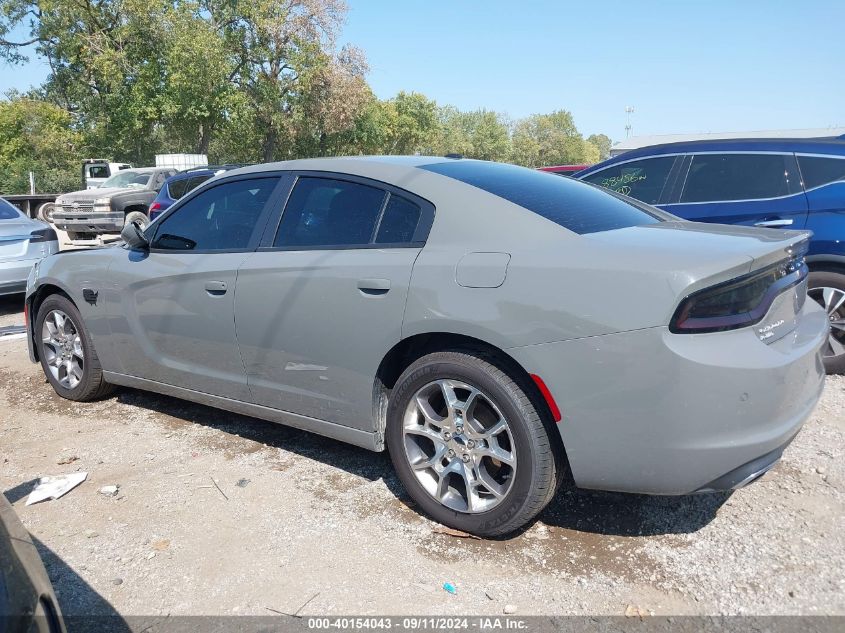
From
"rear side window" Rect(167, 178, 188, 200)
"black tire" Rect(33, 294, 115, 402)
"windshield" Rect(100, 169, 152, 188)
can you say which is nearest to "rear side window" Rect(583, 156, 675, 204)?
"black tire" Rect(33, 294, 115, 402)

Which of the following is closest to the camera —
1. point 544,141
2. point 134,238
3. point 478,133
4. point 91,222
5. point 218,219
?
point 218,219

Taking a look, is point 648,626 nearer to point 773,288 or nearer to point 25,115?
point 773,288

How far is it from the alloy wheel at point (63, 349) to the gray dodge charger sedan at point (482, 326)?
0.77 m

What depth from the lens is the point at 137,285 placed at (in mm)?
4215

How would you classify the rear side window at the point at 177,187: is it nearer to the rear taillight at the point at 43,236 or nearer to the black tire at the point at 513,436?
the rear taillight at the point at 43,236

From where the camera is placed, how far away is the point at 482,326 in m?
2.77

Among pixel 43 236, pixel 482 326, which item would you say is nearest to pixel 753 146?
pixel 482 326

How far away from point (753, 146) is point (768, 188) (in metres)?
0.42

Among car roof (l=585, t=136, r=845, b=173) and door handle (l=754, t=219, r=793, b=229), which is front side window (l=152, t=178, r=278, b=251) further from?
door handle (l=754, t=219, r=793, b=229)

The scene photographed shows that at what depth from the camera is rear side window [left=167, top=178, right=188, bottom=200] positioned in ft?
42.9

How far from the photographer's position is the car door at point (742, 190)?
16.7 feet

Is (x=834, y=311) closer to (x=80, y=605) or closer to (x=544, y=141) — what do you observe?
(x=80, y=605)

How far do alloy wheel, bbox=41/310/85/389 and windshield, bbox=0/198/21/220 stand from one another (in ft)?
13.6

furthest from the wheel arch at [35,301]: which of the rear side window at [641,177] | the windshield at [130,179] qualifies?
the windshield at [130,179]
